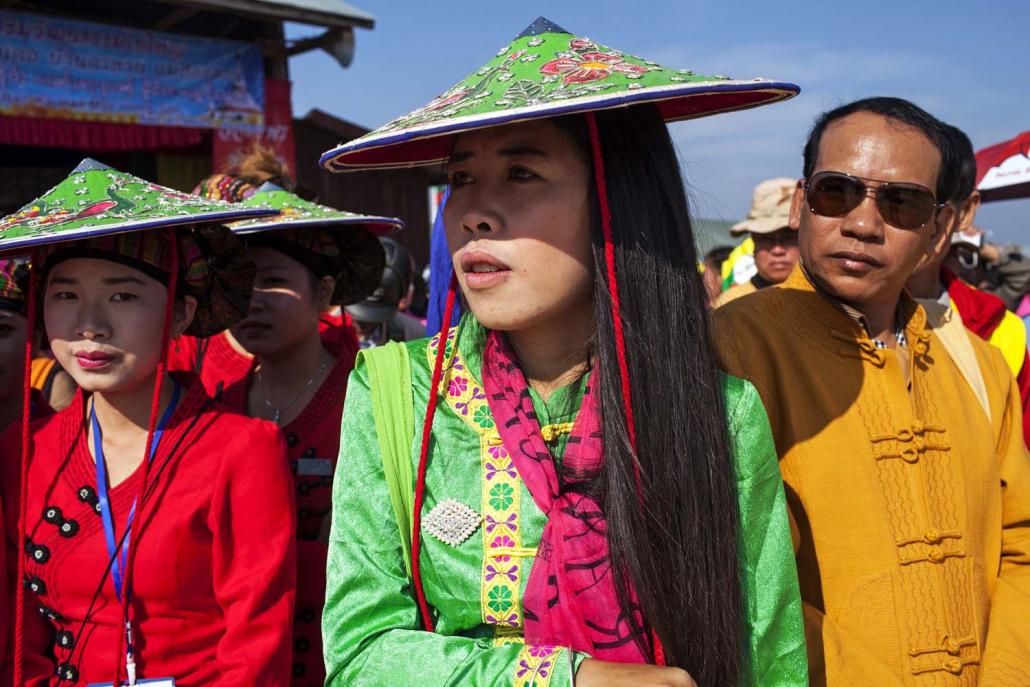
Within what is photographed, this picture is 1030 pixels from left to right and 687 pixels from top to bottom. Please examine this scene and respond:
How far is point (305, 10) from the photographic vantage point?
8.73m

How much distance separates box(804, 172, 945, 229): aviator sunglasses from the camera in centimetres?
211

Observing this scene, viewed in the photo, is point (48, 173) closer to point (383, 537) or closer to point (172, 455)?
point (172, 455)

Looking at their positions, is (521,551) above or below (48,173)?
below

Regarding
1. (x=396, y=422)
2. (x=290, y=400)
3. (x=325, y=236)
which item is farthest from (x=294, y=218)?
(x=396, y=422)

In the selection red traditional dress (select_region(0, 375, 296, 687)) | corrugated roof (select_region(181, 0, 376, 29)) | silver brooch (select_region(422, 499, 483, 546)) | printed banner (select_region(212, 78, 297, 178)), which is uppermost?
corrugated roof (select_region(181, 0, 376, 29))

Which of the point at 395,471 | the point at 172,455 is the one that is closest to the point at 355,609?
the point at 395,471

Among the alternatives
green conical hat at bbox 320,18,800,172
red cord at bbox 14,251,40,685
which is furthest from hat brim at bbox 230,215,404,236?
green conical hat at bbox 320,18,800,172

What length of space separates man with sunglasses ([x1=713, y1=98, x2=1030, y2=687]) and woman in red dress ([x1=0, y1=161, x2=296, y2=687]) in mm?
1146

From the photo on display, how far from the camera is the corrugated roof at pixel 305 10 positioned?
8.23 metres

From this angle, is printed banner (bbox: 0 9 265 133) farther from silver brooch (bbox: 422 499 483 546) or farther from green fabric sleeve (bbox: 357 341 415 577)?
silver brooch (bbox: 422 499 483 546)

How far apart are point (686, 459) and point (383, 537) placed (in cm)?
56

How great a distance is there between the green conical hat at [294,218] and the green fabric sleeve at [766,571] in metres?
1.66

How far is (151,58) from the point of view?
8656 millimetres

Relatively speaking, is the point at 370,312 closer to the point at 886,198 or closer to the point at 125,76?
the point at 886,198
